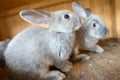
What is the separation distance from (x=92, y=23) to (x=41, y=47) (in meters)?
0.25

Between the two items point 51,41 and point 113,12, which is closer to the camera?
point 51,41

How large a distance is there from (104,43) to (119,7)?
197 millimetres

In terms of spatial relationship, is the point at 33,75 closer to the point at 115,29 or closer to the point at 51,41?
the point at 51,41

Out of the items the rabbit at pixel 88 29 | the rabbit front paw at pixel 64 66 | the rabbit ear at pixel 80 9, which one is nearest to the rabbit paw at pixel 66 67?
the rabbit front paw at pixel 64 66

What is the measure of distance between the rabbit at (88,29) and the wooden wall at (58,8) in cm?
13

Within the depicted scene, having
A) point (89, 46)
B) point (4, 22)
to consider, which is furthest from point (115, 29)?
point (4, 22)

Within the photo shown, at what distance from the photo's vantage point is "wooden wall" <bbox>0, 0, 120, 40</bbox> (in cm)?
107

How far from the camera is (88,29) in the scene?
1047 millimetres

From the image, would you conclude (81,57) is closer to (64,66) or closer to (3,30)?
(64,66)

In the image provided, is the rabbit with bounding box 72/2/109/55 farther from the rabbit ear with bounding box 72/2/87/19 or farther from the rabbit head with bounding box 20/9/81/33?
the rabbit head with bounding box 20/9/81/33

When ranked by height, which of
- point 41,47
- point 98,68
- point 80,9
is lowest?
point 98,68

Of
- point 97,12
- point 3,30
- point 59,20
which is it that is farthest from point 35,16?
point 97,12

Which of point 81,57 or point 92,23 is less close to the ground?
point 92,23

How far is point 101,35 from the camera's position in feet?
3.32
